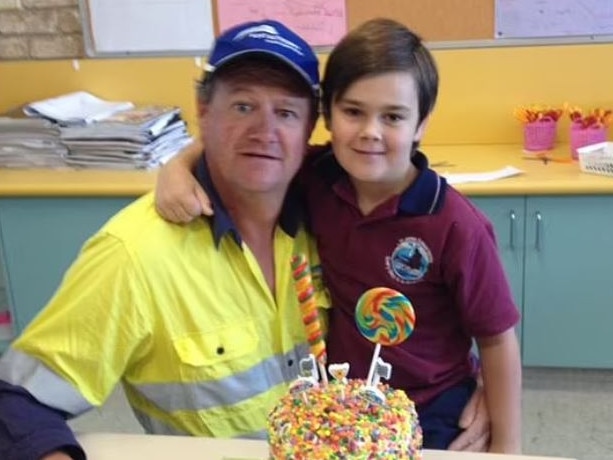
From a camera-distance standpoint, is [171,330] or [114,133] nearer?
[171,330]

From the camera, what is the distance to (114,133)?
2932mm

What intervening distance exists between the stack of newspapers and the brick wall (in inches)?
11.6

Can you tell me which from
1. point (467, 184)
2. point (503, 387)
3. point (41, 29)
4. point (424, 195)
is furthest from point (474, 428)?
point (41, 29)

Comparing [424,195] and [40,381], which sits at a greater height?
[424,195]

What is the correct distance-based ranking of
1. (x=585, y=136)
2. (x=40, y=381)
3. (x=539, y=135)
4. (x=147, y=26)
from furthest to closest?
(x=147, y=26)
(x=539, y=135)
(x=585, y=136)
(x=40, y=381)

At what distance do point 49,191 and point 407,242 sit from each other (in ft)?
5.55

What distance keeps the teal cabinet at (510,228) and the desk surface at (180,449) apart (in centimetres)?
148

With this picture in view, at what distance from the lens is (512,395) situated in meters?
1.48

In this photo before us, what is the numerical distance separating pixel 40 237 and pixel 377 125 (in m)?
1.79

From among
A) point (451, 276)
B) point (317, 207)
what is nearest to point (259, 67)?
point (317, 207)

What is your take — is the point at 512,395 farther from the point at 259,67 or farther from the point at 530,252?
the point at 530,252

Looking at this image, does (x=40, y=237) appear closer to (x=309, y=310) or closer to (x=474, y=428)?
(x=474, y=428)

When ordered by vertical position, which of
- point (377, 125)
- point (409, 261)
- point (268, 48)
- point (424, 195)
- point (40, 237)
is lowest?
point (40, 237)

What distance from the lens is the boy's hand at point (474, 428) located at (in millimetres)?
1483
